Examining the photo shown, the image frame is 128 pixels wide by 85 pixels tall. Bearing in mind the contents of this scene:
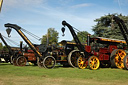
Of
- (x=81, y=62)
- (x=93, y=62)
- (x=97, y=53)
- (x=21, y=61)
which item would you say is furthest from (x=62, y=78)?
(x=21, y=61)

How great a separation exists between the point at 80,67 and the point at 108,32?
17103mm

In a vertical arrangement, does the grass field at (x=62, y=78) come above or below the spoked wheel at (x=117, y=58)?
below

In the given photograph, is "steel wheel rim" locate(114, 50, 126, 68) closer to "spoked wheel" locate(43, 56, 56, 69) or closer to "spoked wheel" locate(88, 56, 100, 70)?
"spoked wheel" locate(88, 56, 100, 70)

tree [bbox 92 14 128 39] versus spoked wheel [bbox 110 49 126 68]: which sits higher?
tree [bbox 92 14 128 39]

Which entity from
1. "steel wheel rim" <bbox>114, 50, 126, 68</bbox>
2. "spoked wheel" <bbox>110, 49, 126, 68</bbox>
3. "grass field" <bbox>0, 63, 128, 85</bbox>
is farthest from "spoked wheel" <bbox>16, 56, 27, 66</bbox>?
"steel wheel rim" <bbox>114, 50, 126, 68</bbox>

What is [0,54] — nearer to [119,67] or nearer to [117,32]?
[119,67]

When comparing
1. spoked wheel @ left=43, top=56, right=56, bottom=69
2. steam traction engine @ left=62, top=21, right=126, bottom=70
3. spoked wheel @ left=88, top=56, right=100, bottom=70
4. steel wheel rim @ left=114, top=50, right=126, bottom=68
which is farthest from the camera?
steel wheel rim @ left=114, top=50, right=126, bottom=68

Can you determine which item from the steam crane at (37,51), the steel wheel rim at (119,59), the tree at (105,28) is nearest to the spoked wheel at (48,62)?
the steam crane at (37,51)

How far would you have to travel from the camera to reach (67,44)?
15539mm

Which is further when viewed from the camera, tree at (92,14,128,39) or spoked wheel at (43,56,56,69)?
tree at (92,14,128,39)

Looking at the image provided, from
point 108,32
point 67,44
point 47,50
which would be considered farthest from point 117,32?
point 47,50

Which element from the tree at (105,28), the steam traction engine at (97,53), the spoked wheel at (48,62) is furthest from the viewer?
the tree at (105,28)

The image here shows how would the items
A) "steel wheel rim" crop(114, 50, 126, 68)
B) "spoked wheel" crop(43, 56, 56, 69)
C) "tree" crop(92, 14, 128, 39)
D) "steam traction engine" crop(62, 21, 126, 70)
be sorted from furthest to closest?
"tree" crop(92, 14, 128, 39), "steel wheel rim" crop(114, 50, 126, 68), "spoked wheel" crop(43, 56, 56, 69), "steam traction engine" crop(62, 21, 126, 70)

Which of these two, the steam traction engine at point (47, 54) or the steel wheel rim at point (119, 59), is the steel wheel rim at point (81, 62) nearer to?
the steam traction engine at point (47, 54)
